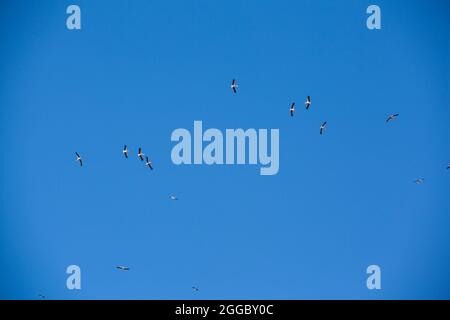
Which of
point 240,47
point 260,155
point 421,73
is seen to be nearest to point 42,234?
point 260,155

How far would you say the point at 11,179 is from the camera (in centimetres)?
358

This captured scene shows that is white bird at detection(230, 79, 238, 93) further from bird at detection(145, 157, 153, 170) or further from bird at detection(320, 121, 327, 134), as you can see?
bird at detection(145, 157, 153, 170)

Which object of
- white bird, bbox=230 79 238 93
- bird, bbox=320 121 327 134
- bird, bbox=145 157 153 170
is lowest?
bird, bbox=145 157 153 170

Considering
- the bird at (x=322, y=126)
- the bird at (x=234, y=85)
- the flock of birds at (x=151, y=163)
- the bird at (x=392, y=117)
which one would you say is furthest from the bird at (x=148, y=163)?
the bird at (x=392, y=117)

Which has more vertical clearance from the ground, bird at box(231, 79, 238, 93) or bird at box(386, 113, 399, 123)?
bird at box(231, 79, 238, 93)

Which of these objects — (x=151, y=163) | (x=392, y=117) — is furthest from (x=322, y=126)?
(x=151, y=163)

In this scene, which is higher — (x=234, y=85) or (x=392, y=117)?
(x=234, y=85)

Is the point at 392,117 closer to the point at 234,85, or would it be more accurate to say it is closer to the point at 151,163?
the point at 234,85

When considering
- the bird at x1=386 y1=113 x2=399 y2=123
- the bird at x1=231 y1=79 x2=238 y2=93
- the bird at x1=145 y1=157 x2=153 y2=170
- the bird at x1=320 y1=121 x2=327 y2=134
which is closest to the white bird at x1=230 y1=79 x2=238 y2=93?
the bird at x1=231 y1=79 x2=238 y2=93

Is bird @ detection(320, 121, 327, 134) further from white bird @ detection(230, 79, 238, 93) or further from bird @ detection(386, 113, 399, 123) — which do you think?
white bird @ detection(230, 79, 238, 93)

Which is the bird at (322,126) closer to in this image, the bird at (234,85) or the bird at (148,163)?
the bird at (234,85)

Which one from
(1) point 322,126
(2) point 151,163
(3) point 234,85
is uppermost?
(3) point 234,85

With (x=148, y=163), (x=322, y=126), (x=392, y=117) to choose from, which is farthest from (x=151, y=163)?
(x=392, y=117)
